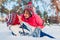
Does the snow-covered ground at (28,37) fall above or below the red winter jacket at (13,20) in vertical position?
below

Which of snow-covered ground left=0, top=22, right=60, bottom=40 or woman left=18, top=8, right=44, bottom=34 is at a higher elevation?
woman left=18, top=8, right=44, bottom=34

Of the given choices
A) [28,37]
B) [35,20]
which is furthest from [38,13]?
[28,37]

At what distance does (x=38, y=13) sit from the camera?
4.00ft

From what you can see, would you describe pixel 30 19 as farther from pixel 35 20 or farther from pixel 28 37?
pixel 28 37

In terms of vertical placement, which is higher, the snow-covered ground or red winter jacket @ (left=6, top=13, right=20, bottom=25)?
red winter jacket @ (left=6, top=13, right=20, bottom=25)

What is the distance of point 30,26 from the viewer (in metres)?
1.23

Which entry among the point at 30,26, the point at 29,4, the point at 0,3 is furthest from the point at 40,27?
the point at 0,3

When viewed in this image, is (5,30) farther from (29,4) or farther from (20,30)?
(29,4)

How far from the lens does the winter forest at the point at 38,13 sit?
1.21 metres

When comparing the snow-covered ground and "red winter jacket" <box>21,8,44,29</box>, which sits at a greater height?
"red winter jacket" <box>21,8,44,29</box>

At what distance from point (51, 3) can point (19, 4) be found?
258 millimetres

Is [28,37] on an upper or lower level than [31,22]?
lower

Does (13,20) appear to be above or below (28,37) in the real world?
above

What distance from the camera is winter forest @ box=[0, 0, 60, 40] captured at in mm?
1207
